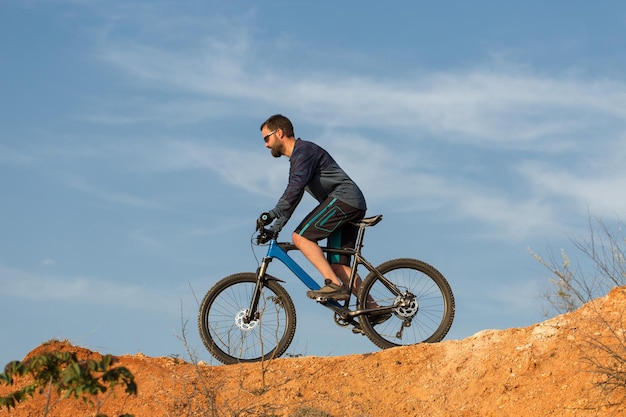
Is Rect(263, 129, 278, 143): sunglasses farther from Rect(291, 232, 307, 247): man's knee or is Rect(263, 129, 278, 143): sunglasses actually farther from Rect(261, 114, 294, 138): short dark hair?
Rect(291, 232, 307, 247): man's knee

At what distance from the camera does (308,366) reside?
28.7 ft

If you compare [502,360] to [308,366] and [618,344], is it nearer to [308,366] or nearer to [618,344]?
[618,344]

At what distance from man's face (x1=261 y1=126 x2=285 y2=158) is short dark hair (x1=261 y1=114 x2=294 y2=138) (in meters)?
0.04

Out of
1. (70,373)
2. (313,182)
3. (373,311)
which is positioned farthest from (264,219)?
(70,373)

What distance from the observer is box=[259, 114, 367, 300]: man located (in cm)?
889

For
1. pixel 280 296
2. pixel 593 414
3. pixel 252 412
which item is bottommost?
pixel 593 414

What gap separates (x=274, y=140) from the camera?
30.2 ft

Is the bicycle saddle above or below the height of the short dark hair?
below

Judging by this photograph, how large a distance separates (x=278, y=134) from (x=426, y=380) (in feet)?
10.0

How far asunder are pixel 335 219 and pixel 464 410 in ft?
7.87

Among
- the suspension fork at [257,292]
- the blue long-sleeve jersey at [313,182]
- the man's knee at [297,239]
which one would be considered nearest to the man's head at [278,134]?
the blue long-sleeve jersey at [313,182]

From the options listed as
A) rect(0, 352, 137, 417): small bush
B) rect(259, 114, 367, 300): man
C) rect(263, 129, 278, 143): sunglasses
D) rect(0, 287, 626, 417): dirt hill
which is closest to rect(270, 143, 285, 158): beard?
rect(259, 114, 367, 300): man

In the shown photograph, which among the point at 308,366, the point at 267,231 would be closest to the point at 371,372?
the point at 308,366

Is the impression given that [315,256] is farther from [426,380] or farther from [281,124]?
[426,380]
